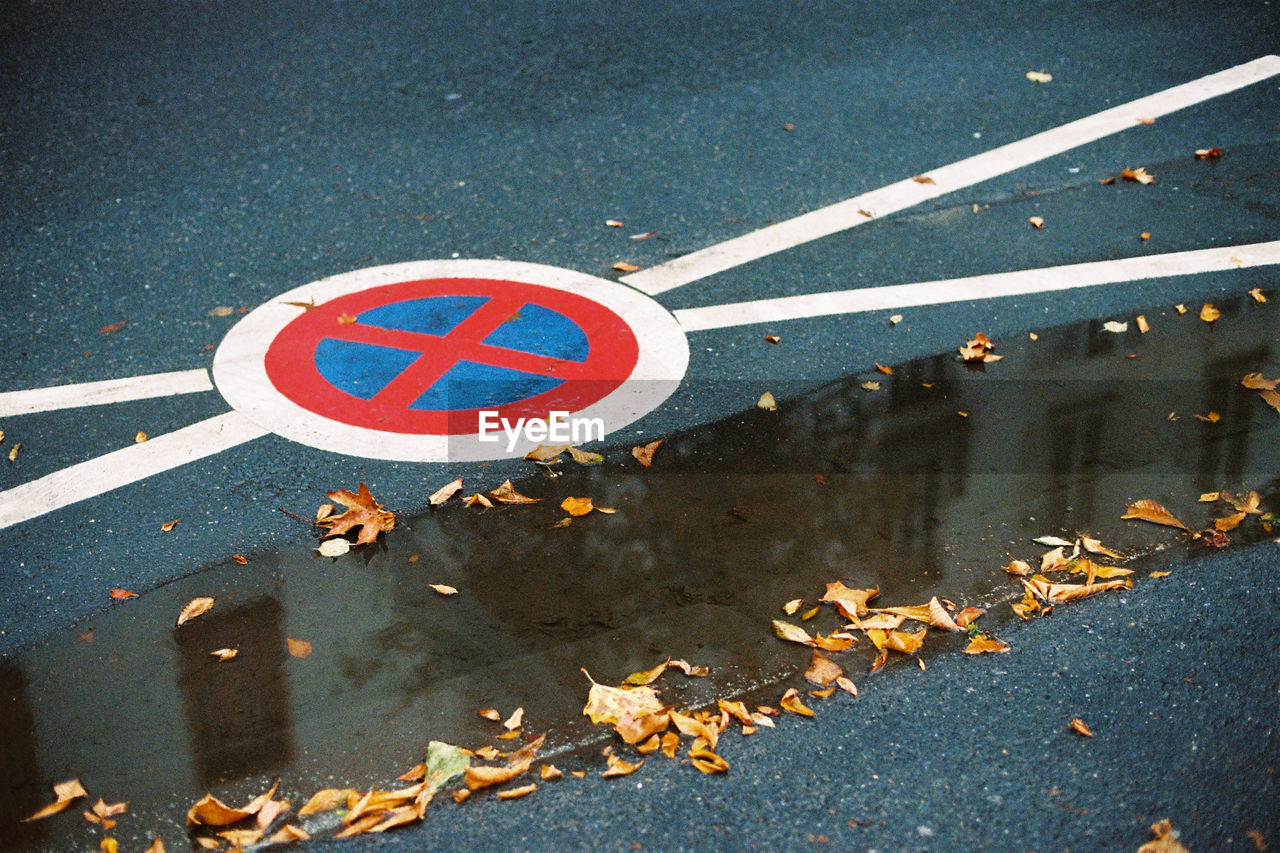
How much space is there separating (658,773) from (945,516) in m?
1.44

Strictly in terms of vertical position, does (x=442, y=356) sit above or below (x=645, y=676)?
above

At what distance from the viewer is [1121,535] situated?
351cm

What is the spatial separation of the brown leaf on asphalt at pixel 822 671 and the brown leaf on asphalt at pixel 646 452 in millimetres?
1130

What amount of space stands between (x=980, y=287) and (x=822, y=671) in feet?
8.81

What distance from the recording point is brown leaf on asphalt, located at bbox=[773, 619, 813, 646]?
3.08m

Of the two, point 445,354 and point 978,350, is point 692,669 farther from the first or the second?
point 978,350

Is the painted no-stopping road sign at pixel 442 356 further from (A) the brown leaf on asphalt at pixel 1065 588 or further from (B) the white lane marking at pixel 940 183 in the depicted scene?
(A) the brown leaf on asphalt at pixel 1065 588

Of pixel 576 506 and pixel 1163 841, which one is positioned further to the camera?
pixel 576 506

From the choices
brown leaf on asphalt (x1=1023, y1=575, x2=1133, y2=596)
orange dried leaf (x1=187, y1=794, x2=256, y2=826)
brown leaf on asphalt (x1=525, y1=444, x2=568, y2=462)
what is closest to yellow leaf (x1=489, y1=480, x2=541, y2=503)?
brown leaf on asphalt (x1=525, y1=444, x2=568, y2=462)

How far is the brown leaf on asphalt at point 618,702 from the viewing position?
2828 mm

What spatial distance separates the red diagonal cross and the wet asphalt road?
471 mm

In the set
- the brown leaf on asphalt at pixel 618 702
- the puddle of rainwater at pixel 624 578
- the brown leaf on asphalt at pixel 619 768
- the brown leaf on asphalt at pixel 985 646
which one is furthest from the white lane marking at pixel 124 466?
the brown leaf on asphalt at pixel 985 646

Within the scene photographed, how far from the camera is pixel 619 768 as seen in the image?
266 cm

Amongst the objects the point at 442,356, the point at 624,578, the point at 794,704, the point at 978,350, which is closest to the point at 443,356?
the point at 442,356
